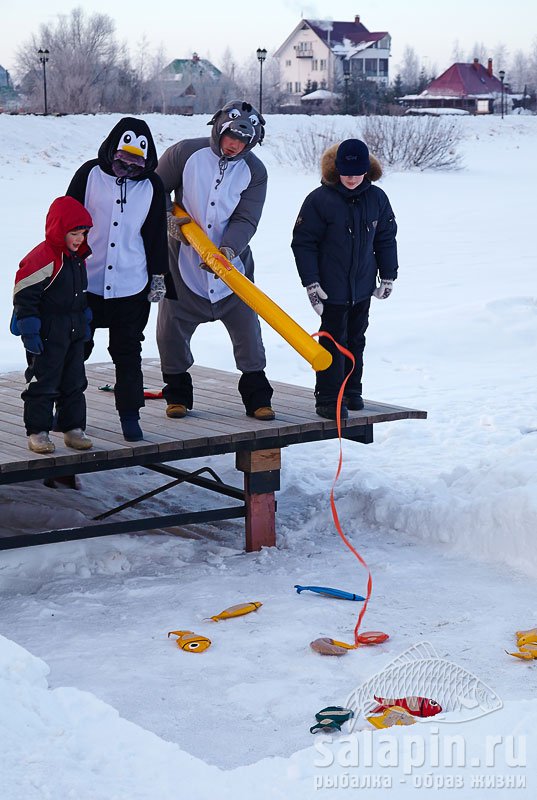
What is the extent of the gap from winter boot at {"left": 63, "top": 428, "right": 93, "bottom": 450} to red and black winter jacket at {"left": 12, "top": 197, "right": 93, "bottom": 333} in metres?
0.59

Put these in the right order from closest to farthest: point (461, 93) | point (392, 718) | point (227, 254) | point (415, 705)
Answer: point (392, 718), point (415, 705), point (227, 254), point (461, 93)

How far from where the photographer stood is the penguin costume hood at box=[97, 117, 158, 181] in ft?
17.7

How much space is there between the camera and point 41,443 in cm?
533

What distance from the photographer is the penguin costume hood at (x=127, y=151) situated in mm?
5398

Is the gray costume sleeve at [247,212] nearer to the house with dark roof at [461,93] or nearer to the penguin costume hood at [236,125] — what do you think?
the penguin costume hood at [236,125]

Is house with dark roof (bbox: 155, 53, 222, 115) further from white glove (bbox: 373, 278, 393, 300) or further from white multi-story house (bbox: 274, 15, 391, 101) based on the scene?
white glove (bbox: 373, 278, 393, 300)

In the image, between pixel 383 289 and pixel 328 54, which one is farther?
pixel 328 54

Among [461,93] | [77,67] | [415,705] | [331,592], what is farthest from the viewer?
[461,93]

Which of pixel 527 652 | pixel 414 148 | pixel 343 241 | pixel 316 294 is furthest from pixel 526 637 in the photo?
pixel 414 148

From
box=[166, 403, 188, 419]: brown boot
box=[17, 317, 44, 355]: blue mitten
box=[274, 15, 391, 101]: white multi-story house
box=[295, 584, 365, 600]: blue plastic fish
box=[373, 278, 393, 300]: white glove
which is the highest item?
box=[274, 15, 391, 101]: white multi-story house

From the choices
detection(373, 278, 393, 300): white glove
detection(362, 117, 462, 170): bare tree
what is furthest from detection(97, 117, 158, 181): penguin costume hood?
detection(362, 117, 462, 170): bare tree

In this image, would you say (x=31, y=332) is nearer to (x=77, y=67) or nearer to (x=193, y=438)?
(x=193, y=438)

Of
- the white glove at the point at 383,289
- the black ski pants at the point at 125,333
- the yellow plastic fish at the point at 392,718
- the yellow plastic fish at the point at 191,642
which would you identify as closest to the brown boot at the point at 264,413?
the black ski pants at the point at 125,333

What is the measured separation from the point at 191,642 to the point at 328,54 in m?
91.6
